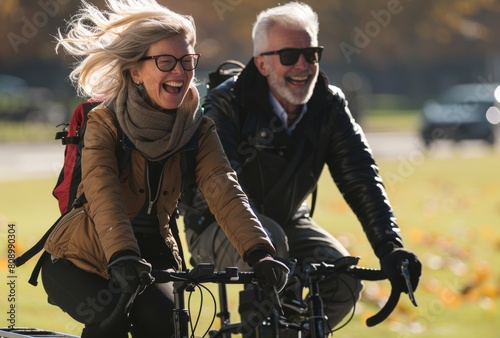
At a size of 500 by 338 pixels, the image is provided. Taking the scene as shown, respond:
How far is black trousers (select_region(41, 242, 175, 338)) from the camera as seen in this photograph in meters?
4.25

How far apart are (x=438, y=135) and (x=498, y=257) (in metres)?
21.2

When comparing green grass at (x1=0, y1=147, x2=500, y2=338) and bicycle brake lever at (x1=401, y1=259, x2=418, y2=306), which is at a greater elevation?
green grass at (x1=0, y1=147, x2=500, y2=338)

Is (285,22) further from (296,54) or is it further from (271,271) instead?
(271,271)

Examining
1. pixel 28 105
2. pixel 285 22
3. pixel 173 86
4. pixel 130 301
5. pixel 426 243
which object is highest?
pixel 28 105

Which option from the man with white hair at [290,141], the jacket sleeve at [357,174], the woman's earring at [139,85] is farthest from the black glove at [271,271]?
the man with white hair at [290,141]

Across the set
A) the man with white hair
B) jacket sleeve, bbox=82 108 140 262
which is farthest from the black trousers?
the man with white hair

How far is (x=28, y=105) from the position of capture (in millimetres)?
37500

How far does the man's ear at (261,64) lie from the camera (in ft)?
19.2

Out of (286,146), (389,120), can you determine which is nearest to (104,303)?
(286,146)

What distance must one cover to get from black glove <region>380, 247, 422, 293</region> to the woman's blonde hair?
122cm

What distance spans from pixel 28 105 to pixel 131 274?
34.3m

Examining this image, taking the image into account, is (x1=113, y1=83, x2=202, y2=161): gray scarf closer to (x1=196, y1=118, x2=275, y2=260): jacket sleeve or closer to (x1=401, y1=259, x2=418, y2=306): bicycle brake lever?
(x1=196, y1=118, x2=275, y2=260): jacket sleeve

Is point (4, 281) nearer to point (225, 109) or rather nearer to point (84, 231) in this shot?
point (225, 109)

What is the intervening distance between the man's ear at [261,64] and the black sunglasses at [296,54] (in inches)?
5.1
